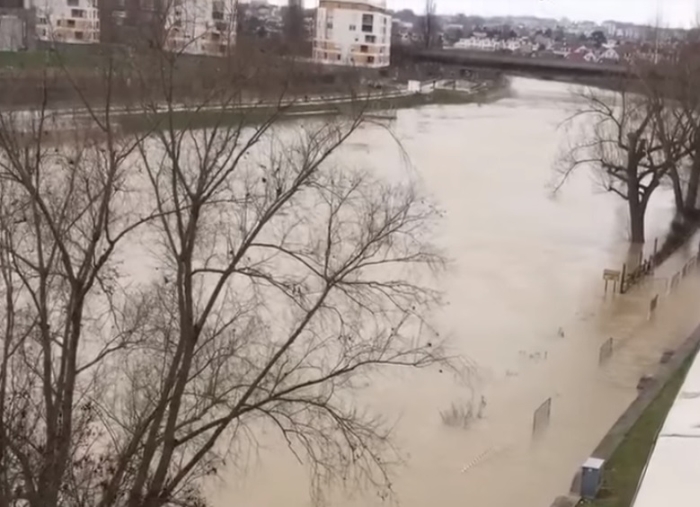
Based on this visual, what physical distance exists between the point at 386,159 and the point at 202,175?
19.7ft

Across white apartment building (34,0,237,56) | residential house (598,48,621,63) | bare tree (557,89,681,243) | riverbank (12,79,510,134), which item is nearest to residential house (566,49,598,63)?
residential house (598,48,621,63)

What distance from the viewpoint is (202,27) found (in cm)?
252

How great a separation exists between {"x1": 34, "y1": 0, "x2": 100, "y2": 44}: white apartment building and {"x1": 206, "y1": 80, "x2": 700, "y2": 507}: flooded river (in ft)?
3.36

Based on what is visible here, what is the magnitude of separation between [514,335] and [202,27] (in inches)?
115

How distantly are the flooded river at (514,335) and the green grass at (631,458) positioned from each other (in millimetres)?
303

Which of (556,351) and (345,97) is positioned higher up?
(345,97)

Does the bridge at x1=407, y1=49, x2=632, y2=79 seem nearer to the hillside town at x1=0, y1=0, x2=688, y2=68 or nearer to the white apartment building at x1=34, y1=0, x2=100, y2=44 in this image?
the hillside town at x1=0, y1=0, x2=688, y2=68

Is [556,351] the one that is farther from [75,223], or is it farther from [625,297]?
[75,223]

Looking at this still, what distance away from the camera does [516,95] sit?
1725 centimetres

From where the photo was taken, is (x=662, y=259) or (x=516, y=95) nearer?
(x=662, y=259)

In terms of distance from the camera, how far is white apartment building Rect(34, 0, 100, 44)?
2.81 m

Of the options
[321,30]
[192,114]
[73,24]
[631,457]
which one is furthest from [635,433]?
[321,30]

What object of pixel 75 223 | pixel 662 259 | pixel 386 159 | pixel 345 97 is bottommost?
pixel 662 259

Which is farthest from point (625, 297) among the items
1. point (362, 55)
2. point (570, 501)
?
point (362, 55)
